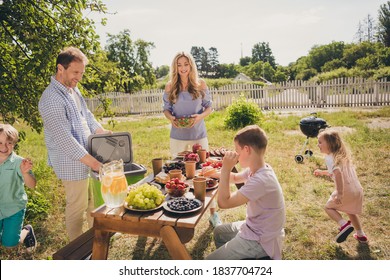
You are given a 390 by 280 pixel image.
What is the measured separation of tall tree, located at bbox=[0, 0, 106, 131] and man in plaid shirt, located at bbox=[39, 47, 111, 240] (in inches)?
30.8

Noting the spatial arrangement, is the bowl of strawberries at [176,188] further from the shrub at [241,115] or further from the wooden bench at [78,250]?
the shrub at [241,115]

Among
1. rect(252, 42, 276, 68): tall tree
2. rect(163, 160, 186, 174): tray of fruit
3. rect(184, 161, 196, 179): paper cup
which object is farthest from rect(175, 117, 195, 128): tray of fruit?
rect(252, 42, 276, 68): tall tree

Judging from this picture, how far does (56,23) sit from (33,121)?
1352 mm

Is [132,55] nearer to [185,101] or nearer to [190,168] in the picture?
[185,101]

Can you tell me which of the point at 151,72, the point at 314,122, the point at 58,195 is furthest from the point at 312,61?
the point at 58,195

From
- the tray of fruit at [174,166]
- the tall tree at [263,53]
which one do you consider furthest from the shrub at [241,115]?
the tall tree at [263,53]

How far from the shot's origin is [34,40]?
11.3 feet

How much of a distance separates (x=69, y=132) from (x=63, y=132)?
5 cm

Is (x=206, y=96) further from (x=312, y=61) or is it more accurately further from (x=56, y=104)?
(x=312, y=61)

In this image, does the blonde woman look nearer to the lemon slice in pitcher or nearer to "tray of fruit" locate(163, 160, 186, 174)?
"tray of fruit" locate(163, 160, 186, 174)

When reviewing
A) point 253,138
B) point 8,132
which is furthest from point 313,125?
point 8,132

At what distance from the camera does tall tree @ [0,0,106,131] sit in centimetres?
351

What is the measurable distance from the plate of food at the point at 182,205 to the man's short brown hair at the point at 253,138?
57cm

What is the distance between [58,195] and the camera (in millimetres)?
4973
